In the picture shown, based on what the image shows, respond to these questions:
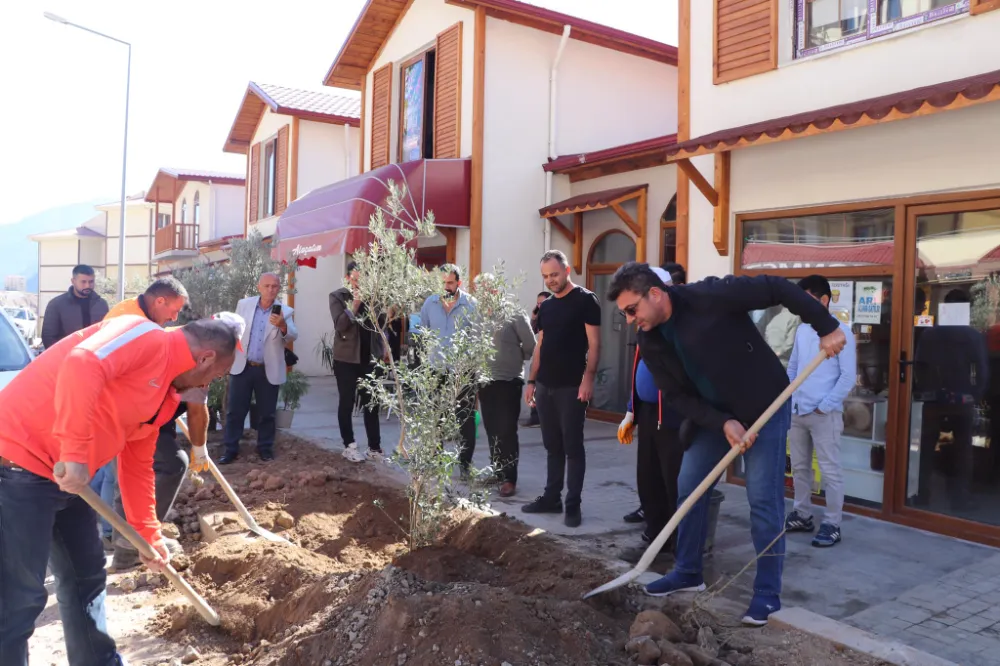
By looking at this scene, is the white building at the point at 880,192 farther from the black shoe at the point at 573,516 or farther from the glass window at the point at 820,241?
the black shoe at the point at 573,516

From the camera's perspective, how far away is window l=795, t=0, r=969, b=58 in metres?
5.69

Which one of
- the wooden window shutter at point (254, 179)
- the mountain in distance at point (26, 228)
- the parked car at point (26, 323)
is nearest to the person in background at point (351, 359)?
the wooden window shutter at point (254, 179)

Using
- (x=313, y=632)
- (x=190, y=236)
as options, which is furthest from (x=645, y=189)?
(x=190, y=236)

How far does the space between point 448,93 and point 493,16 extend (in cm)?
127

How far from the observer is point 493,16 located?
10.9 meters

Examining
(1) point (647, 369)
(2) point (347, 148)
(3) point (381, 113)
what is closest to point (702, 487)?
(1) point (647, 369)

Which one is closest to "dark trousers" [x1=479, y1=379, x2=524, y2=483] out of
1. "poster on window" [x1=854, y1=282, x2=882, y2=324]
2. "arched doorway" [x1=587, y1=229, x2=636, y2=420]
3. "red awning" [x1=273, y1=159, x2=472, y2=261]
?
"poster on window" [x1=854, y1=282, x2=882, y2=324]

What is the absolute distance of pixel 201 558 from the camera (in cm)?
504

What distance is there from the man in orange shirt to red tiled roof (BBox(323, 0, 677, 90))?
8.91m

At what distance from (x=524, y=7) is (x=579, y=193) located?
266 cm

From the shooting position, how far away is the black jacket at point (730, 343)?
3893mm

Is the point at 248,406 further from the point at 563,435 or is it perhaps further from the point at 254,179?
the point at 254,179

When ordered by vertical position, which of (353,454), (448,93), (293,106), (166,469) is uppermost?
(293,106)

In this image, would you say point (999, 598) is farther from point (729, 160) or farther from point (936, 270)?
point (729, 160)
